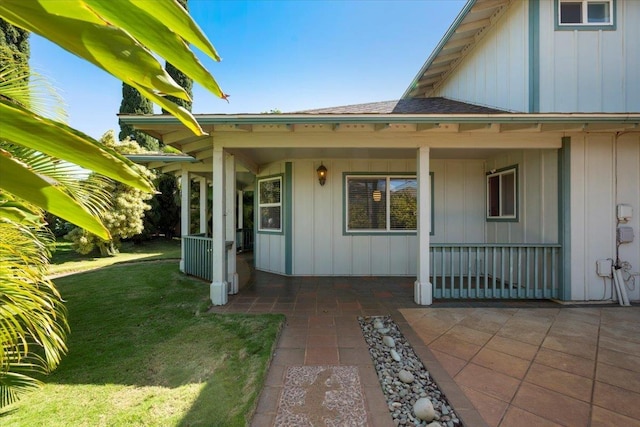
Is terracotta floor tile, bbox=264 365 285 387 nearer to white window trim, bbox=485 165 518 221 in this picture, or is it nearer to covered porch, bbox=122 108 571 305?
covered porch, bbox=122 108 571 305

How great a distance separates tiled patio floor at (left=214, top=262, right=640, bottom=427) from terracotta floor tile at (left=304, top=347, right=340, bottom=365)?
0.01 metres

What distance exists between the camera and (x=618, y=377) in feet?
8.13

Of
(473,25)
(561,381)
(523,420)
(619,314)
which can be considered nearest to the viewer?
(523,420)

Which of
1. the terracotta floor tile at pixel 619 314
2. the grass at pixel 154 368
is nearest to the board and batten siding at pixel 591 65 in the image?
the terracotta floor tile at pixel 619 314

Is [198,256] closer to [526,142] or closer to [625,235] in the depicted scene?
[526,142]

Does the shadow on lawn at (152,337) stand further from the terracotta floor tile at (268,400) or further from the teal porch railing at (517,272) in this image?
the teal porch railing at (517,272)

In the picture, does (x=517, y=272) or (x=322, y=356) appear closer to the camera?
(x=322, y=356)

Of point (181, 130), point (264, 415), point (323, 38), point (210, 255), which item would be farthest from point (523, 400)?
point (323, 38)

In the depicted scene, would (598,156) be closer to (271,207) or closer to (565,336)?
(565,336)

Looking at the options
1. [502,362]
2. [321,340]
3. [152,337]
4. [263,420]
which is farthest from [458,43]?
[152,337]

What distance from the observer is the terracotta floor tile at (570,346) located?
9.42ft

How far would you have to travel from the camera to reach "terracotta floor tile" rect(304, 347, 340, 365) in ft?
8.90

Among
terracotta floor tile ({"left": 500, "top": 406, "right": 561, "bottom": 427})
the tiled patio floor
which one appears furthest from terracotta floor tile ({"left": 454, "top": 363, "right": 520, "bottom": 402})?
terracotta floor tile ({"left": 500, "top": 406, "right": 561, "bottom": 427})

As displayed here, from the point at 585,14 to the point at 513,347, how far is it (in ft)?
17.5
